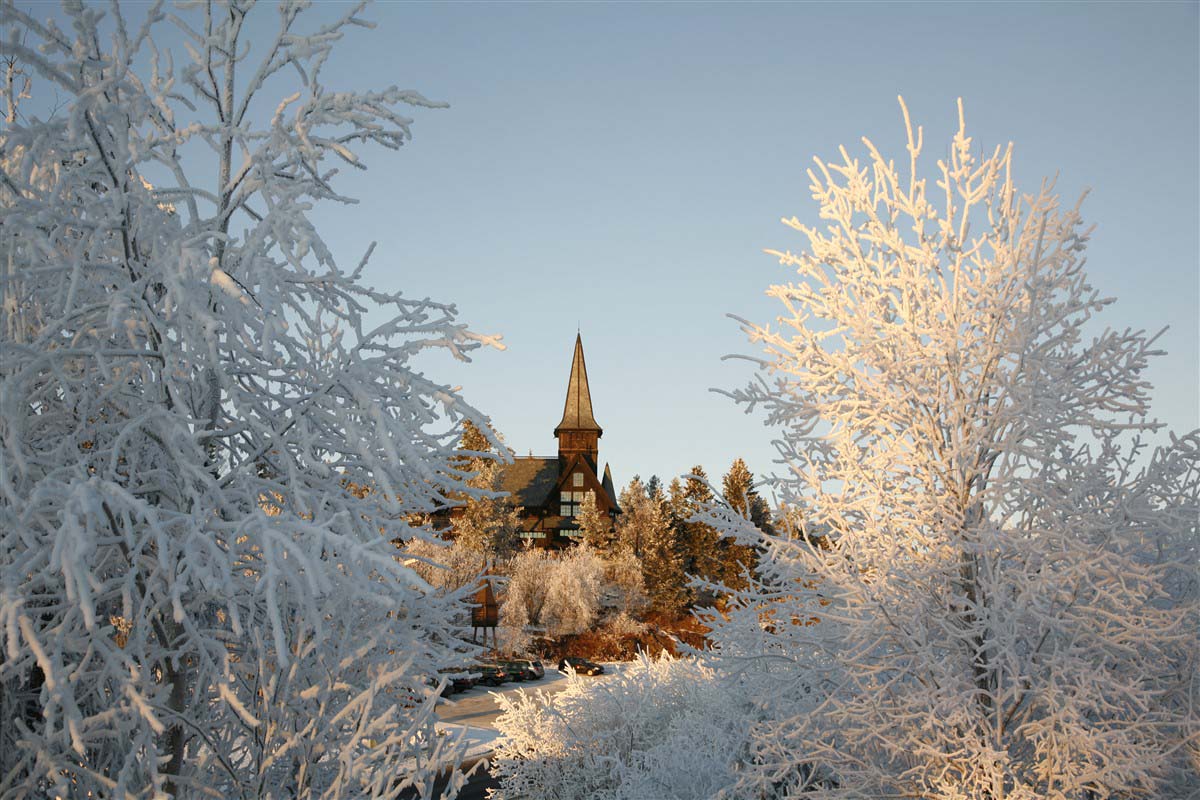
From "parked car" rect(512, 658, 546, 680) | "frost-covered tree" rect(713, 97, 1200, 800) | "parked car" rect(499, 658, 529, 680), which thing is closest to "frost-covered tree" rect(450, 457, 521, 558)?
"parked car" rect(512, 658, 546, 680)

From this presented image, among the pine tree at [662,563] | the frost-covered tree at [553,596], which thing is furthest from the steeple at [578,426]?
→ the frost-covered tree at [553,596]

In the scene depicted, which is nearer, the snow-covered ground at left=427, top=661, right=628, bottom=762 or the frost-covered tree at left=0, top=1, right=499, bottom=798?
the frost-covered tree at left=0, top=1, right=499, bottom=798

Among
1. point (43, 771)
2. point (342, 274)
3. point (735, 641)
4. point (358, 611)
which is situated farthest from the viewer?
point (735, 641)

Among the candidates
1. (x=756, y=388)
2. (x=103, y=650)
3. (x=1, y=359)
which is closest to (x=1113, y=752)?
(x=756, y=388)

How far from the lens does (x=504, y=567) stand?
44281 mm

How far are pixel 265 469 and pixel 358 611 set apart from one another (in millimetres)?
1059

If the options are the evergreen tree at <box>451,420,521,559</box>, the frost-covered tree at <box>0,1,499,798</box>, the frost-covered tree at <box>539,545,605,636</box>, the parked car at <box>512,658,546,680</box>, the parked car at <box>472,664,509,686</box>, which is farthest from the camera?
the evergreen tree at <box>451,420,521,559</box>

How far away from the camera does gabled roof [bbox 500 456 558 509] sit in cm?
6719

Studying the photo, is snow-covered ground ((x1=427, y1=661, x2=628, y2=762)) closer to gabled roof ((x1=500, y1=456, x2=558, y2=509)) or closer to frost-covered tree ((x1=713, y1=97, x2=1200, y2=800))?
frost-covered tree ((x1=713, y1=97, x2=1200, y2=800))

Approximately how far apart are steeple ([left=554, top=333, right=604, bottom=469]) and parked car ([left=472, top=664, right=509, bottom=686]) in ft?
127

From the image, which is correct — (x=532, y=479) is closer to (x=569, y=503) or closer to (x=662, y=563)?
(x=569, y=503)

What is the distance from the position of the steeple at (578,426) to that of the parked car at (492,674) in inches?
1524

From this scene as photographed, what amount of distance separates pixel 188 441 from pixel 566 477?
62.9 m

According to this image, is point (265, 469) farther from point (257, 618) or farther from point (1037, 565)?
point (1037, 565)
